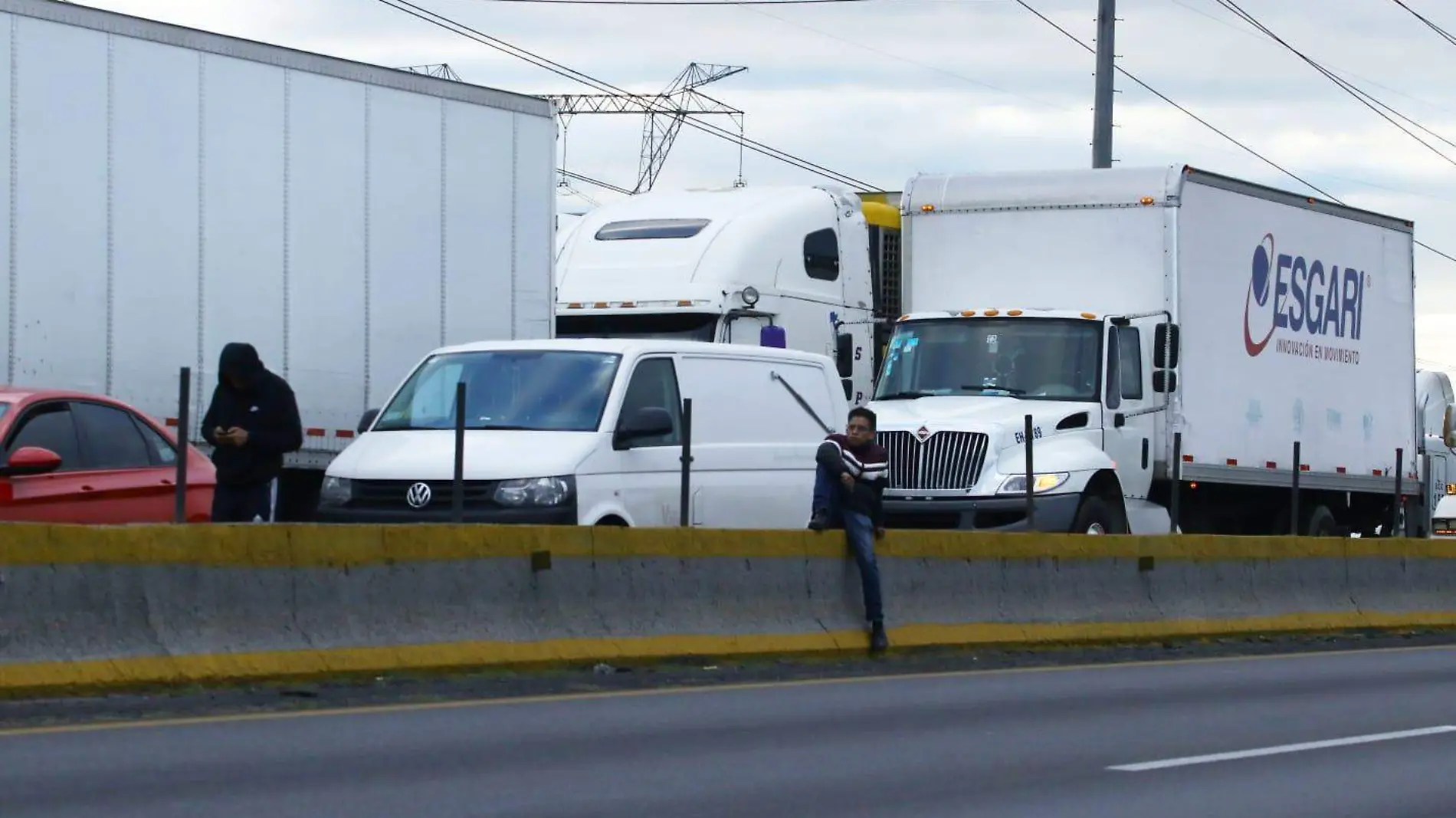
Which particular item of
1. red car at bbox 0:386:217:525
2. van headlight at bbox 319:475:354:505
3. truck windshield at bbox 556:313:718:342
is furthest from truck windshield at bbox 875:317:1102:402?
red car at bbox 0:386:217:525

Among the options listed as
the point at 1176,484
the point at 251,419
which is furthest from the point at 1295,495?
the point at 251,419

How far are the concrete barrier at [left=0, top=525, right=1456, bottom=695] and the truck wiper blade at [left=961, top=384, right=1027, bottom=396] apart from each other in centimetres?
243

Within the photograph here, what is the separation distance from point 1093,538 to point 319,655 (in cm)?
757

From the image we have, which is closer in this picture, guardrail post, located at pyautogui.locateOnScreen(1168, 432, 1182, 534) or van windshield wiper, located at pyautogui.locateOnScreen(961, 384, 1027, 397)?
guardrail post, located at pyautogui.locateOnScreen(1168, 432, 1182, 534)

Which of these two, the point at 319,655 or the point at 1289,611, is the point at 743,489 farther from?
the point at 1289,611

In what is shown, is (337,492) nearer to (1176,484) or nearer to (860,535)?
(860,535)

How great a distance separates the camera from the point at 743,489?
16.0 metres

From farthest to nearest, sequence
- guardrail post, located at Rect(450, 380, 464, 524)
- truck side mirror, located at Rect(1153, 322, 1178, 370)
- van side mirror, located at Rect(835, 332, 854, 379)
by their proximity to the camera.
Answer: van side mirror, located at Rect(835, 332, 854, 379) → truck side mirror, located at Rect(1153, 322, 1178, 370) → guardrail post, located at Rect(450, 380, 464, 524)

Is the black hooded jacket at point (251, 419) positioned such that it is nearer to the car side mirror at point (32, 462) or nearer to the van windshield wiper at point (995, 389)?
the car side mirror at point (32, 462)

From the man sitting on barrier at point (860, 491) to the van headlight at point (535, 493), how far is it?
2048mm

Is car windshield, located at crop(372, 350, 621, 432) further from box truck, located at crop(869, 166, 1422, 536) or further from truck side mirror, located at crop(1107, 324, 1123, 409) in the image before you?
truck side mirror, located at crop(1107, 324, 1123, 409)

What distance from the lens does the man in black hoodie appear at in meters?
13.3

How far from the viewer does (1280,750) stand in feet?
36.3

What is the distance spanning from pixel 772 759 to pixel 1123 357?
11.2 m
